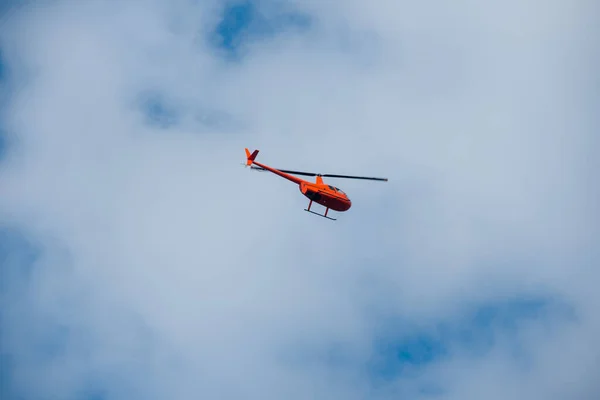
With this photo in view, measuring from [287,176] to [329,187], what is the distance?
16.2 feet

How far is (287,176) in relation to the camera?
9044 cm

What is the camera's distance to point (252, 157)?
87.7 m

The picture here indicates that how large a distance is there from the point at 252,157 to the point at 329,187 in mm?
9676

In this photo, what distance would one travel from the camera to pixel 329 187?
9219 centimetres

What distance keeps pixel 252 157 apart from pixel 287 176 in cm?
485
